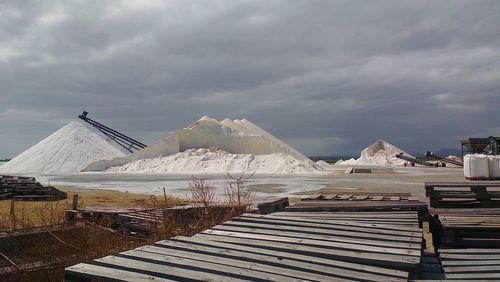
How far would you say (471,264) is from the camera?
4.15 meters

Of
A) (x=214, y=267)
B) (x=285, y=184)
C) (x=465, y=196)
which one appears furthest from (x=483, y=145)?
(x=214, y=267)

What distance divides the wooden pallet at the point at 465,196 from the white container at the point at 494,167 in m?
20.7

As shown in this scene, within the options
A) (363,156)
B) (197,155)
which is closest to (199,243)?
(197,155)

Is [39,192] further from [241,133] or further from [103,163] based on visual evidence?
[241,133]

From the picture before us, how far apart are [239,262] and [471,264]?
6.53 feet

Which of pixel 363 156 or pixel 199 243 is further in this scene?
pixel 363 156

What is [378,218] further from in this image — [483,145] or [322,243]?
[483,145]

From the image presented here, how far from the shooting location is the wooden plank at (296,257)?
141 inches

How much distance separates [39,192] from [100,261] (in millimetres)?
19638

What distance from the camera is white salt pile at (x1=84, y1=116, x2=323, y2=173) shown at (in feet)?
150

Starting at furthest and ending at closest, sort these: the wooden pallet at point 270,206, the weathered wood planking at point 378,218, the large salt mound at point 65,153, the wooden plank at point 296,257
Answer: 1. the large salt mound at point 65,153
2. the wooden pallet at point 270,206
3. the weathered wood planking at point 378,218
4. the wooden plank at point 296,257

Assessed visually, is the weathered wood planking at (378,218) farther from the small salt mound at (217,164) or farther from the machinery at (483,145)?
the small salt mound at (217,164)

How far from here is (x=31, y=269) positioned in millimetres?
6098

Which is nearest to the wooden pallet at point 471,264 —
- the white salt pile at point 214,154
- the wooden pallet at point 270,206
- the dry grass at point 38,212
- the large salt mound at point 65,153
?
the wooden pallet at point 270,206
